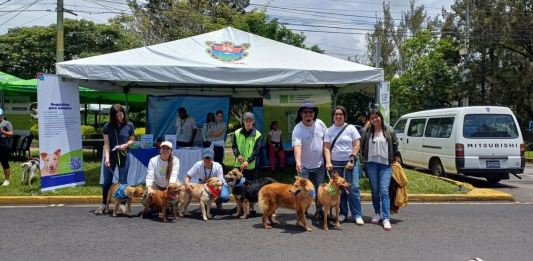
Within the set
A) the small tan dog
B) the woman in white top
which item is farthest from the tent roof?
Result: the small tan dog

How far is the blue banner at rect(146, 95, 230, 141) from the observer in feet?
44.8

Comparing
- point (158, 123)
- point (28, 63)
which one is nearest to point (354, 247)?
point (158, 123)

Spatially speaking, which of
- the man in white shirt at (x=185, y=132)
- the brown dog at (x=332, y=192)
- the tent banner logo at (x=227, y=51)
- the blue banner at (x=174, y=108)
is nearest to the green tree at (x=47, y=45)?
the blue banner at (x=174, y=108)

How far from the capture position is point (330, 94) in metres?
13.6

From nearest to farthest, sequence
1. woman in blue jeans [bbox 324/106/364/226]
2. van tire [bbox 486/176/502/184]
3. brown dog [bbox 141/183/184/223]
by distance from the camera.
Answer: woman in blue jeans [bbox 324/106/364/226], brown dog [bbox 141/183/184/223], van tire [bbox 486/176/502/184]

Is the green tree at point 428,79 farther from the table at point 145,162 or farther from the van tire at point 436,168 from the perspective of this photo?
the table at point 145,162

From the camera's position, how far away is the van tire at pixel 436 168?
1228 cm

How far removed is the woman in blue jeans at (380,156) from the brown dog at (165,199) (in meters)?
2.83

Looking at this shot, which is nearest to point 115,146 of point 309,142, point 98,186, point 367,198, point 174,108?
point 98,186

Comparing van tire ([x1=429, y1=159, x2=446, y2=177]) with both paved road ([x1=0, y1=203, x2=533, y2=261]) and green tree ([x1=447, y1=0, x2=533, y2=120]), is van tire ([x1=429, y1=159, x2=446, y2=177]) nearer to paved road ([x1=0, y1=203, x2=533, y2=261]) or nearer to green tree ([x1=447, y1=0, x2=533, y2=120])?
paved road ([x1=0, y1=203, x2=533, y2=261])

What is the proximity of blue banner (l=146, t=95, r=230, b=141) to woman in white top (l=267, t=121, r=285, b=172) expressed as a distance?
152 centimetres

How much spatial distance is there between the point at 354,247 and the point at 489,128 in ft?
23.4

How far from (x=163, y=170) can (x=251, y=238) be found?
1957 millimetres

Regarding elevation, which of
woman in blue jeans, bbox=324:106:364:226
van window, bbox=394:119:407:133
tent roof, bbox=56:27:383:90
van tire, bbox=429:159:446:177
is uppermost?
tent roof, bbox=56:27:383:90
